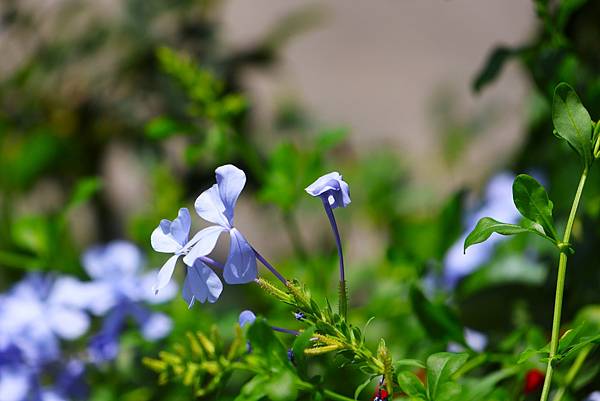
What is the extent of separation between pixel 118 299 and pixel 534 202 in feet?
1.24

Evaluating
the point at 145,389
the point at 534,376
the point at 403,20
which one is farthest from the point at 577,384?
the point at 403,20

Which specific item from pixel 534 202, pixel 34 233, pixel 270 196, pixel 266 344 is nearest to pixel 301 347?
pixel 266 344

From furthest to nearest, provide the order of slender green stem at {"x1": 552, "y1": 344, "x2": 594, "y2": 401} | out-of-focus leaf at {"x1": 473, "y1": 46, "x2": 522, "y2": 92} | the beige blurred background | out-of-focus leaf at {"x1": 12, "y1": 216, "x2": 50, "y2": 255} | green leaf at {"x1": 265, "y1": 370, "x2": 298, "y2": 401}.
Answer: the beige blurred background, out-of-focus leaf at {"x1": 12, "y1": 216, "x2": 50, "y2": 255}, out-of-focus leaf at {"x1": 473, "y1": 46, "x2": 522, "y2": 92}, slender green stem at {"x1": 552, "y1": 344, "x2": 594, "y2": 401}, green leaf at {"x1": 265, "y1": 370, "x2": 298, "y2": 401}

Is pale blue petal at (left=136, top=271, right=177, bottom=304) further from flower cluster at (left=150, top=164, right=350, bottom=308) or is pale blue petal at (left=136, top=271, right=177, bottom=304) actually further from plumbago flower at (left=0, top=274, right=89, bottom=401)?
flower cluster at (left=150, top=164, right=350, bottom=308)

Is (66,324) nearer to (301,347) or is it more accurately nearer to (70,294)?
(70,294)

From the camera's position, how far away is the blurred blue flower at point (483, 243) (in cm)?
67

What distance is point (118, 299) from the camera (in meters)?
0.65

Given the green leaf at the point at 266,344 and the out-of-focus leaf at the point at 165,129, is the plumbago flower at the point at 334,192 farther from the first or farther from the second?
the out-of-focus leaf at the point at 165,129

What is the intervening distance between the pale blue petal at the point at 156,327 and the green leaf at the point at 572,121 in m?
0.37

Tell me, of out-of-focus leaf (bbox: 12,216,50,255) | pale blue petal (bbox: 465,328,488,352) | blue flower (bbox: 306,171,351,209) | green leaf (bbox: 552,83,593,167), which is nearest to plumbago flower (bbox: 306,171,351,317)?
blue flower (bbox: 306,171,351,209)

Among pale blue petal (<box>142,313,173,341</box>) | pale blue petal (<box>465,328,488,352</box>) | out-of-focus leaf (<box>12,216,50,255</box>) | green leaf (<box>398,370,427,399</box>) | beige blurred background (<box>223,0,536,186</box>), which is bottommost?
beige blurred background (<box>223,0,536,186</box>)

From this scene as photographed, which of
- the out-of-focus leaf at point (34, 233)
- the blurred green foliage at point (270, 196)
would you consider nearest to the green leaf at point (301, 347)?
the blurred green foliage at point (270, 196)

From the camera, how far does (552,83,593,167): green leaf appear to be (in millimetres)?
381

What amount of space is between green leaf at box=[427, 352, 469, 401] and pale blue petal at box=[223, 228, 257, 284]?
97 millimetres
